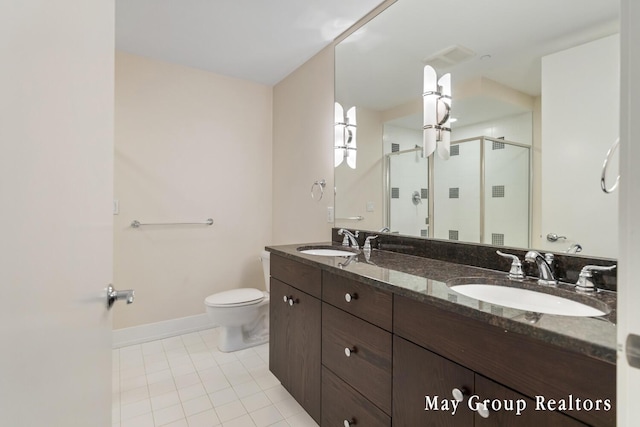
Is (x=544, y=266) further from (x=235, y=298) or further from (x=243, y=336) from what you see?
(x=243, y=336)

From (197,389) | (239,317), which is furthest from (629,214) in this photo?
(239,317)

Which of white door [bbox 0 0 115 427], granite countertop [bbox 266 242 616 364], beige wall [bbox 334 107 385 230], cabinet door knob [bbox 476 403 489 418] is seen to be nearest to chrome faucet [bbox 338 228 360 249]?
beige wall [bbox 334 107 385 230]

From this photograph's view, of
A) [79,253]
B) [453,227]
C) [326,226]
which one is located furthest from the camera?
[326,226]

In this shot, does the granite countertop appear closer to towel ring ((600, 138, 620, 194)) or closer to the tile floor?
towel ring ((600, 138, 620, 194))

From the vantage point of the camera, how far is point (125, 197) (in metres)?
2.51

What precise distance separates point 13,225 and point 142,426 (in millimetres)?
1796

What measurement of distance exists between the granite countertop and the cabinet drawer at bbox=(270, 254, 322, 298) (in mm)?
52

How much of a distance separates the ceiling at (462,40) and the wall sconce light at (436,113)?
1.8 inches

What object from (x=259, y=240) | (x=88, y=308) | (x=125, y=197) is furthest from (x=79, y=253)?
(x=259, y=240)

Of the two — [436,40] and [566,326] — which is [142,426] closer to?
[566,326]

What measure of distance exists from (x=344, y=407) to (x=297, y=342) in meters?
0.43

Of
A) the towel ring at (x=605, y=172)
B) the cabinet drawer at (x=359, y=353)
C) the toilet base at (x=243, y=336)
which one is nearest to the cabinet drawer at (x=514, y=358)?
the cabinet drawer at (x=359, y=353)

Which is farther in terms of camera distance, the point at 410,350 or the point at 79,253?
the point at 410,350

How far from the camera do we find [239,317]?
2381 millimetres
